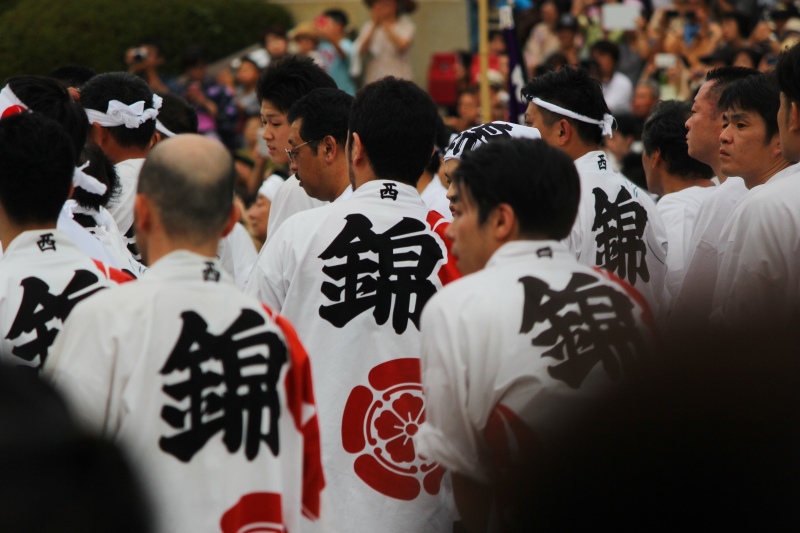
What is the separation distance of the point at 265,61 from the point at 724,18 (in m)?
5.66

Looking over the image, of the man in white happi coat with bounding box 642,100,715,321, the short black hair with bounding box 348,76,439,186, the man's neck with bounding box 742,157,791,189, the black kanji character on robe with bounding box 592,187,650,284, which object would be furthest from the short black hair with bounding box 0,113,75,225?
the man in white happi coat with bounding box 642,100,715,321

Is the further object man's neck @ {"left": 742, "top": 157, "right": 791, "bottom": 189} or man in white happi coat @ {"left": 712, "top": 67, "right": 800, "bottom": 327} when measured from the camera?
man's neck @ {"left": 742, "top": 157, "right": 791, "bottom": 189}

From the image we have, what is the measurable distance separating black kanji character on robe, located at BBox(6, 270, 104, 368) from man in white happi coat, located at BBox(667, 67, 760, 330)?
239 centimetres

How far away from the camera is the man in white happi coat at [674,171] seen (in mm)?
6012

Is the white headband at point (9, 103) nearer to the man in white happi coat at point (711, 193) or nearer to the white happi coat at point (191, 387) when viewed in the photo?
the white happi coat at point (191, 387)

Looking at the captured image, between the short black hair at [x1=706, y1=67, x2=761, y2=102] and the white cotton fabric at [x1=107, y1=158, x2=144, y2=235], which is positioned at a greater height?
the short black hair at [x1=706, y1=67, x2=761, y2=102]

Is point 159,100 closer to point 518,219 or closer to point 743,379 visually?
point 518,219

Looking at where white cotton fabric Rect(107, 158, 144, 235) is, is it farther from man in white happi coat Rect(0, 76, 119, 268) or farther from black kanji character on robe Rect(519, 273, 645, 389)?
black kanji character on robe Rect(519, 273, 645, 389)

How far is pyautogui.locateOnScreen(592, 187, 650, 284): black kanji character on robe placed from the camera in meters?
5.01

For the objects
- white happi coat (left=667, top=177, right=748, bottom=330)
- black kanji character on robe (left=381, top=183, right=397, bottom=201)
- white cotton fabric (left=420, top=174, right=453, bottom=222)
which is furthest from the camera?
white cotton fabric (left=420, top=174, right=453, bottom=222)

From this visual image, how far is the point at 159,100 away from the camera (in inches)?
230

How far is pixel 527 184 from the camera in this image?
313 centimetres

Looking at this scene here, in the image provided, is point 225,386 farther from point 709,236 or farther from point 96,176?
point 709,236

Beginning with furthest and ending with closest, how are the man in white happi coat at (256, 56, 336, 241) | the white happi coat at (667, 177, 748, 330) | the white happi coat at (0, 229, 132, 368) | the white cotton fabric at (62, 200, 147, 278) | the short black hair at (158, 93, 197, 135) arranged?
the short black hair at (158, 93, 197, 135) < the man in white happi coat at (256, 56, 336, 241) < the white happi coat at (667, 177, 748, 330) < the white cotton fabric at (62, 200, 147, 278) < the white happi coat at (0, 229, 132, 368)
